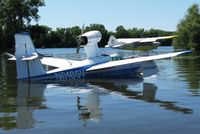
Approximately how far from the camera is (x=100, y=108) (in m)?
12.3

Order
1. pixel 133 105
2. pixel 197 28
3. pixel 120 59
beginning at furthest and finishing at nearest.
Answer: pixel 197 28 → pixel 120 59 → pixel 133 105

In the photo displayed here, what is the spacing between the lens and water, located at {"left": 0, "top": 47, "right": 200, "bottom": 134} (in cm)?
974

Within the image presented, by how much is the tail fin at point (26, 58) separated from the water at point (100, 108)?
74 cm

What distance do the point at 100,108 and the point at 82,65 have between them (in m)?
8.76

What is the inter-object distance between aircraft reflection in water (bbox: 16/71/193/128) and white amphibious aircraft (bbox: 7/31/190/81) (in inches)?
21.7

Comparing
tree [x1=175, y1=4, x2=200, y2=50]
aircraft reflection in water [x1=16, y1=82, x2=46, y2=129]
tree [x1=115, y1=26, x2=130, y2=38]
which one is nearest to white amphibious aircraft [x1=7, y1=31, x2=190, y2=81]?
aircraft reflection in water [x1=16, y1=82, x2=46, y2=129]

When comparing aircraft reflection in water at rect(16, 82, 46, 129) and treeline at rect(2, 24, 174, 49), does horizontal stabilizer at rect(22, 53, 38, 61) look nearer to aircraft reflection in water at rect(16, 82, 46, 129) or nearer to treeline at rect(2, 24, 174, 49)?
aircraft reflection in water at rect(16, 82, 46, 129)

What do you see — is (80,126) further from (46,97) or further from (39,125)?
(46,97)

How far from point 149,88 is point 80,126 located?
7833 mm

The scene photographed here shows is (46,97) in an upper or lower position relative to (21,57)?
lower

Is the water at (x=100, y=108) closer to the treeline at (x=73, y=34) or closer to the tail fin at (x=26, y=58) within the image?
the tail fin at (x=26, y=58)

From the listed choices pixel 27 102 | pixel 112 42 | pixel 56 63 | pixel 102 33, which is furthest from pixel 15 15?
pixel 27 102

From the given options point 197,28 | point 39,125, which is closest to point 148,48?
point 197,28

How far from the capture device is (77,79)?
2055 cm
